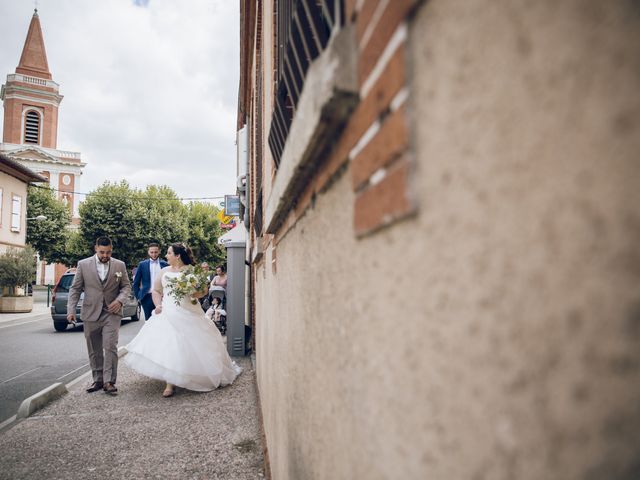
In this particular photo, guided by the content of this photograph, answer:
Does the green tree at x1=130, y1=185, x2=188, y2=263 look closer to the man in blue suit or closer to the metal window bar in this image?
the man in blue suit

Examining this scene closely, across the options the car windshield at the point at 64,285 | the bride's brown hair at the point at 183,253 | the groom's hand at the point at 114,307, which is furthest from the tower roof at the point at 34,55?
the groom's hand at the point at 114,307

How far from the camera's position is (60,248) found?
110ft

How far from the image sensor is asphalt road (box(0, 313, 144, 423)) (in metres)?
6.65

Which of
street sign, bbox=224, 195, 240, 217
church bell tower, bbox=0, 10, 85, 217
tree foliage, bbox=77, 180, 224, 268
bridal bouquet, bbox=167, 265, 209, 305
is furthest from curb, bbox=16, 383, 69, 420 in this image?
church bell tower, bbox=0, 10, 85, 217

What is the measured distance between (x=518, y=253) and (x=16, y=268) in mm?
22950

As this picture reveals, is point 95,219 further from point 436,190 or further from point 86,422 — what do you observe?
point 436,190

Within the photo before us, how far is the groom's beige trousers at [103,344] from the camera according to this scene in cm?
624

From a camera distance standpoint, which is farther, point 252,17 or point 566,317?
point 252,17

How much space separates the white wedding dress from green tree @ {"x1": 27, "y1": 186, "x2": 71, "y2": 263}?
105 ft

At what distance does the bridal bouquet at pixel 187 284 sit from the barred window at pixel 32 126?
173ft

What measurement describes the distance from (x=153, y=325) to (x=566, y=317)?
6534 millimetres

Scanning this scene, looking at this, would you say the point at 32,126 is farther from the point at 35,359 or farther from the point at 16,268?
the point at 35,359

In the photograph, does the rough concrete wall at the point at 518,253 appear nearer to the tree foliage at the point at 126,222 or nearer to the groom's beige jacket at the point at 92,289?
the groom's beige jacket at the point at 92,289

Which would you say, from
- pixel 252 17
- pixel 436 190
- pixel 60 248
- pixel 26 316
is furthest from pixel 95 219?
pixel 436 190
